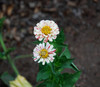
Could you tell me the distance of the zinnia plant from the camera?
131cm

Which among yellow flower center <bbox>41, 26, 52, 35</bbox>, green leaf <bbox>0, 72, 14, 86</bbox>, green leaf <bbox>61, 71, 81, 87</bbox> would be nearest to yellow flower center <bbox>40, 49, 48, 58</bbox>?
yellow flower center <bbox>41, 26, 52, 35</bbox>

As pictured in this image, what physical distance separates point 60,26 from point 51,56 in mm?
1509

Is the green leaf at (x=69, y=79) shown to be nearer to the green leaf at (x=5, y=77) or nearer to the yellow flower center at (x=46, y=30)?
the yellow flower center at (x=46, y=30)

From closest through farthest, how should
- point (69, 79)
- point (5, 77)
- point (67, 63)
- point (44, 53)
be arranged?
point (44, 53)
point (67, 63)
point (69, 79)
point (5, 77)

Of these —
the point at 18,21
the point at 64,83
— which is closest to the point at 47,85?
the point at 64,83

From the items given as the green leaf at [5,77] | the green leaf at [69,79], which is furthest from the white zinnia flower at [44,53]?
the green leaf at [5,77]

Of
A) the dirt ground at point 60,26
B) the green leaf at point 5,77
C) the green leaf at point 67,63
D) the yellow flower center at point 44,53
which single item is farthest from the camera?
the dirt ground at point 60,26

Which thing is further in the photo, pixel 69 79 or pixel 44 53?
pixel 69 79

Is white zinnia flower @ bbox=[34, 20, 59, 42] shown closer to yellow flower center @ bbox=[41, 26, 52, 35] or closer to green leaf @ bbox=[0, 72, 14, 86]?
yellow flower center @ bbox=[41, 26, 52, 35]

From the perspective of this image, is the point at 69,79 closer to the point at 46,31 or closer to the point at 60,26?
the point at 46,31

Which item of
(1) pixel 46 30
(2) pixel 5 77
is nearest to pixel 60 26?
(2) pixel 5 77

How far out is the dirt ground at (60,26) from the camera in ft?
8.42

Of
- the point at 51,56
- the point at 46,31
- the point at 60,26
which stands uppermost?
the point at 46,31

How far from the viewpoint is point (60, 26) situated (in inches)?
109
